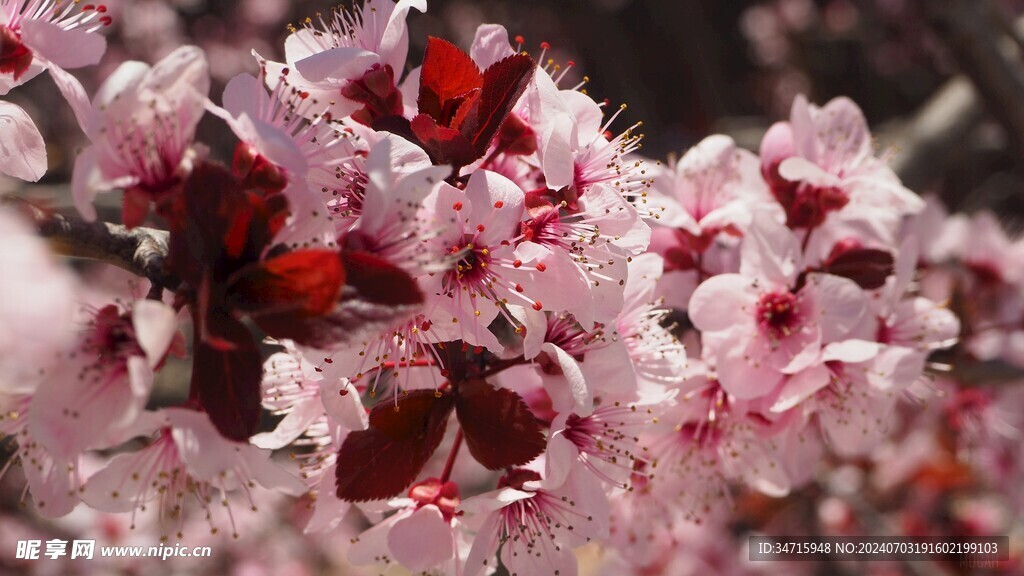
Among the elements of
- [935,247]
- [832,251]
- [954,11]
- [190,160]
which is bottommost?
[935,247]

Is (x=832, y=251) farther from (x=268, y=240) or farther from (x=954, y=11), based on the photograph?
(x=954, y=11)

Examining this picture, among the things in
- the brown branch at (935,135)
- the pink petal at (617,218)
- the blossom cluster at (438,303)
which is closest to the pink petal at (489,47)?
the blossom cluster at (438,303)

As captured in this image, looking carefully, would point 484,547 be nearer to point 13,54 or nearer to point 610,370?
point 610,370

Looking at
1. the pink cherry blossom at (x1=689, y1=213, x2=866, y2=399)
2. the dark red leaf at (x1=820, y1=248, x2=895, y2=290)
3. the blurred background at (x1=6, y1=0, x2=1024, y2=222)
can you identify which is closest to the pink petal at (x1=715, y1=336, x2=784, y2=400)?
the pink cherry blossom at (x1=689, y1=213, x2=866, y2=399)

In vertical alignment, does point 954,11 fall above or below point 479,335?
above

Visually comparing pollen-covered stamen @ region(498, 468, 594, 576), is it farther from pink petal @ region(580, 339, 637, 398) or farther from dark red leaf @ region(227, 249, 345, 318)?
dark red leaf @ region(227, 249, 345, 318)

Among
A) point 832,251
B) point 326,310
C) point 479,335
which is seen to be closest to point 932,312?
point 832,251

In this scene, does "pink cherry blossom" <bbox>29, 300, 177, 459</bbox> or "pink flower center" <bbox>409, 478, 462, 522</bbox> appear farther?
"pink flower center" <bbox>409, 478, 462, 522</bbox>
